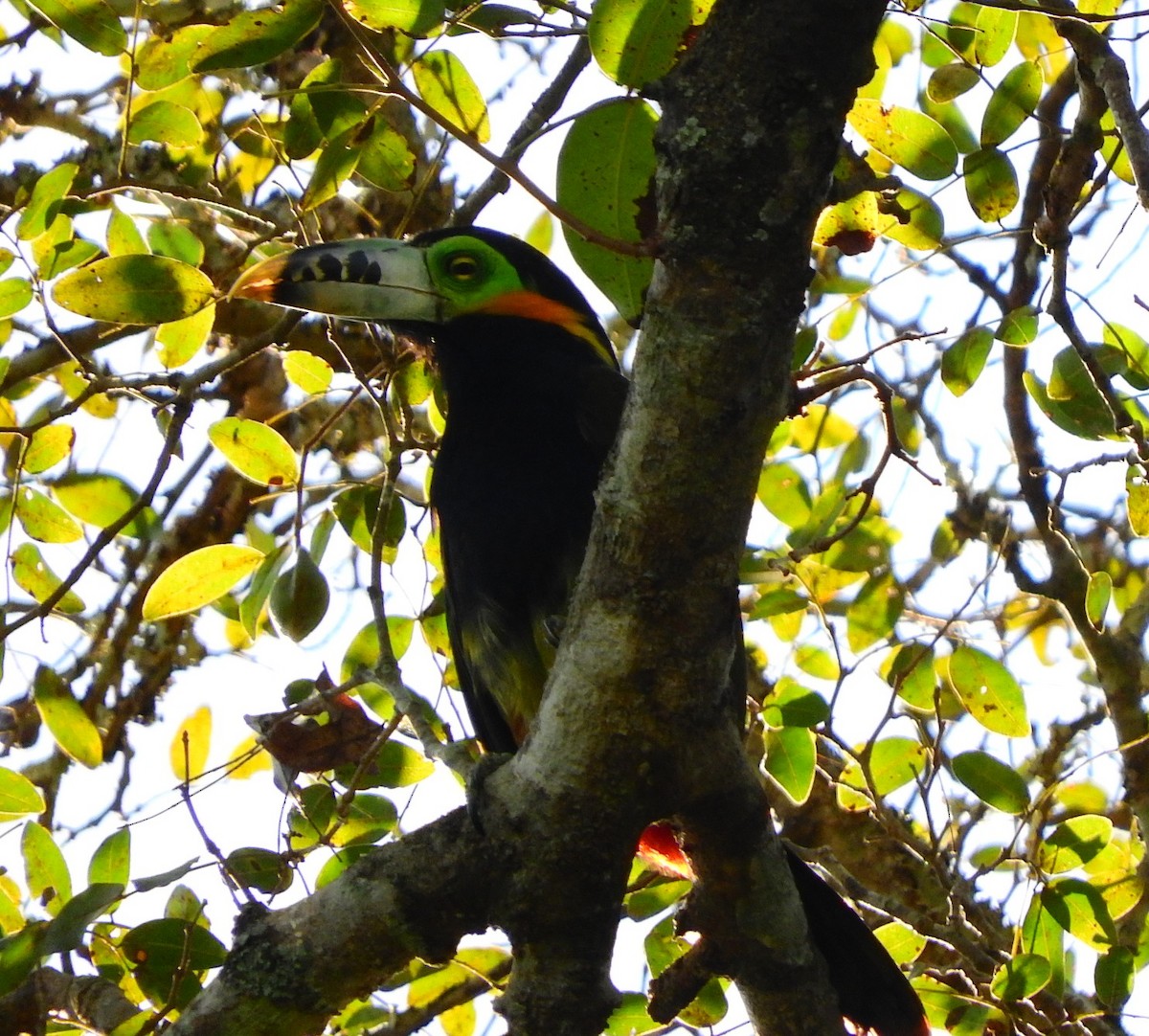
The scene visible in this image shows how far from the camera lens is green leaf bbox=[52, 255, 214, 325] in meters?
Result: 2.04

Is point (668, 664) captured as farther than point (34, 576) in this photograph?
No

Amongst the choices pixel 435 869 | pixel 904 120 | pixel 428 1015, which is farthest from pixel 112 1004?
pixel 904 120

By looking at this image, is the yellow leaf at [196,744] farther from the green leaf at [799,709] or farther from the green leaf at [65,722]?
the green leaf at [799,709]

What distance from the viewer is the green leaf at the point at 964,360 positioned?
2434 mm

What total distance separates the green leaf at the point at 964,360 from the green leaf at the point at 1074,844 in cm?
77

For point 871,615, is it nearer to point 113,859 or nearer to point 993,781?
point 993,781

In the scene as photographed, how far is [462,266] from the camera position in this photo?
2.80 m

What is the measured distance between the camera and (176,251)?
2934 millimetres

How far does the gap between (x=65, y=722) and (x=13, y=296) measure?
716 mm

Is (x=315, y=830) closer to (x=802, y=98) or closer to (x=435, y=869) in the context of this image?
(x=435, y=869)

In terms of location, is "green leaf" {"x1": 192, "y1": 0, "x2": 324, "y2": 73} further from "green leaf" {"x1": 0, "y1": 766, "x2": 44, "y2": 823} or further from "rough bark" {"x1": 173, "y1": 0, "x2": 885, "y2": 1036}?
"green leaf" {"x1": 0, "y1": 766, "x2": 44, "y2": 823}

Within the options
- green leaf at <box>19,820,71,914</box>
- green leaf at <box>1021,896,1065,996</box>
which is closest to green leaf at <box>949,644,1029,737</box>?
green leaf at <box>1021,896,1065,996</box>

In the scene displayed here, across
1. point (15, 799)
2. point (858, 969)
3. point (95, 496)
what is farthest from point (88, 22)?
point (858, 969)

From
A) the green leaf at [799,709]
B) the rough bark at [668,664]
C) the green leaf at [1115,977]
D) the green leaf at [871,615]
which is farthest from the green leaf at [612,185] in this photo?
the green leaf at [1115,977]
